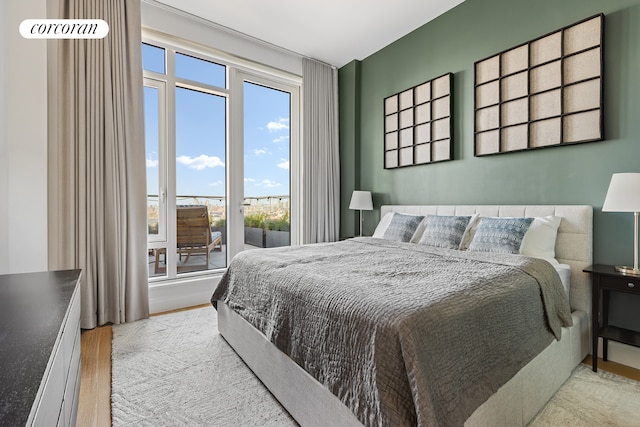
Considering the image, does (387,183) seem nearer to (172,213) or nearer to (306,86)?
(306,86)

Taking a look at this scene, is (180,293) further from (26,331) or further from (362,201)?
(26,331)

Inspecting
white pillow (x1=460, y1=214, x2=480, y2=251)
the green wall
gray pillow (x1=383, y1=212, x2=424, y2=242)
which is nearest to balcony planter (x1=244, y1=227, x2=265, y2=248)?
the green wall

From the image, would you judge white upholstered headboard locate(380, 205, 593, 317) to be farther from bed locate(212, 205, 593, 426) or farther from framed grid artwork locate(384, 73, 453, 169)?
framed grid artwork locate(384, 73, 453, 169)

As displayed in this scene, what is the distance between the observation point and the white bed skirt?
1.24 m

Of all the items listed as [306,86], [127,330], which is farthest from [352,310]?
[306,86]

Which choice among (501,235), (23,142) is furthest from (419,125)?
(23,142)

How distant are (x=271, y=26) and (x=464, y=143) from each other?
8.12 feet

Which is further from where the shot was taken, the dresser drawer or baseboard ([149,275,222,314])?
baseboard ([149,275,222,314])

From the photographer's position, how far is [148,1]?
2975 mm

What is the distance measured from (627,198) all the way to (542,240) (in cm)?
54

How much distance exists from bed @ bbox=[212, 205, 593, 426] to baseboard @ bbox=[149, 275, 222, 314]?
108 centimetres

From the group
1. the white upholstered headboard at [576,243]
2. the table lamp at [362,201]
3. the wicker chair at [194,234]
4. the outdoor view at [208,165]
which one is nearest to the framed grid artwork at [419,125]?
the table lamp at [362,201]

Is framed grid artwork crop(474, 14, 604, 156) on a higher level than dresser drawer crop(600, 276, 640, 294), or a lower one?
higher

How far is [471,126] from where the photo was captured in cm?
298
